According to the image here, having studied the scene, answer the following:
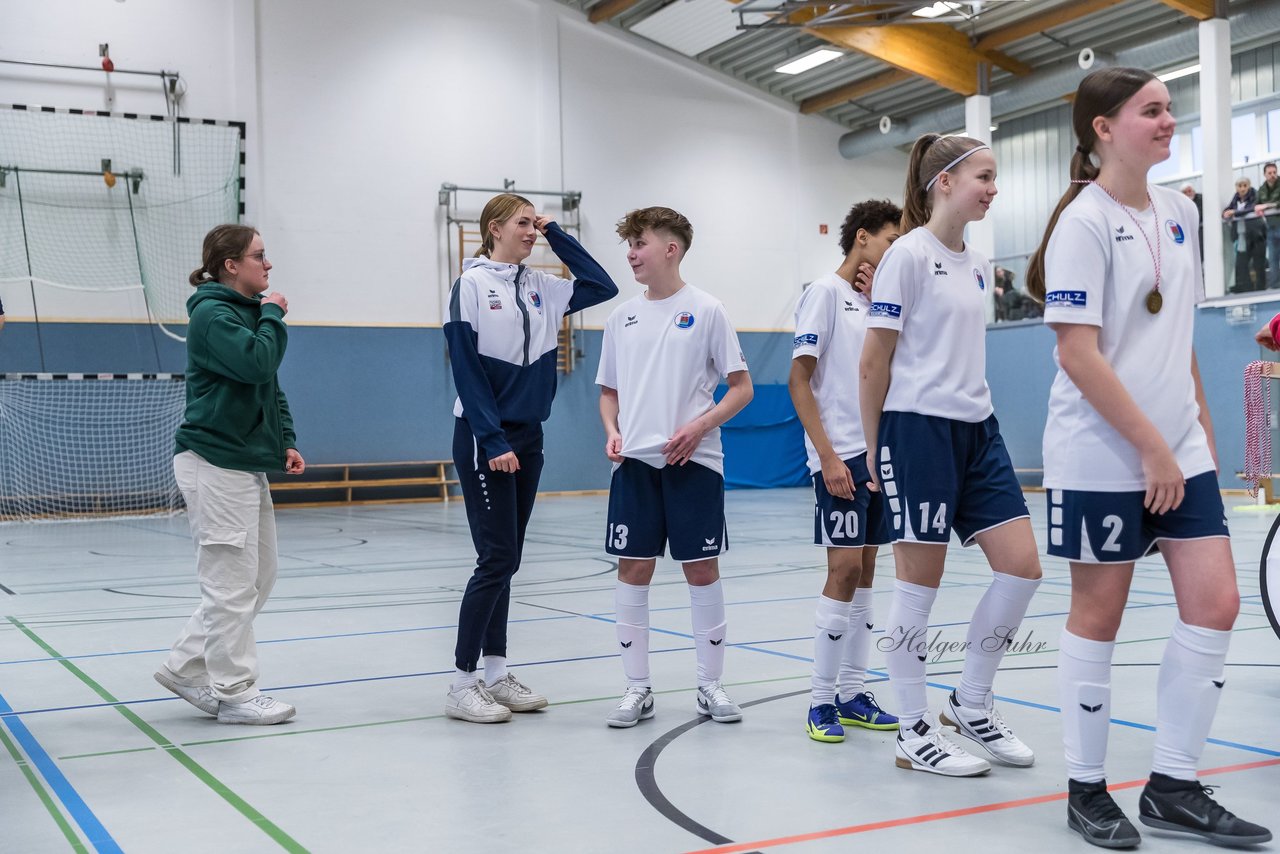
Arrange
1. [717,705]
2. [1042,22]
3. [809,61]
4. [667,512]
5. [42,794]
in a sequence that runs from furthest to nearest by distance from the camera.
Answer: [809,61], [1042,22], [667,512], [717,705], [42,794]

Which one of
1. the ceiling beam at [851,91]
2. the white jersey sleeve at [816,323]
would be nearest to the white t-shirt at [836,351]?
the white jersey sleeve at [816,323]

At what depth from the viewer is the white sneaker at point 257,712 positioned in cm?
394

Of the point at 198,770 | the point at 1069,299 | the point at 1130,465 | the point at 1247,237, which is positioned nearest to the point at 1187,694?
the point at 1130,465

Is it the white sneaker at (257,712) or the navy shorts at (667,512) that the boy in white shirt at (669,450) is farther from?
the white sneaker at (257,712)

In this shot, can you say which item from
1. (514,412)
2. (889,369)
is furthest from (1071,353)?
(514,412)

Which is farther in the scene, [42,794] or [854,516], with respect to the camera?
[854,516]

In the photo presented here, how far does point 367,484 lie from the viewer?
18359 millimetres

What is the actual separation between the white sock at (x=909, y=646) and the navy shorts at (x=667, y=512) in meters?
0.83

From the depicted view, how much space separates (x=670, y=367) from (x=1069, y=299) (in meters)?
1.64

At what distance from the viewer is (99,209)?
16.7 metres

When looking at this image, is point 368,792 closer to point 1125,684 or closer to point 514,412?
point 514,412

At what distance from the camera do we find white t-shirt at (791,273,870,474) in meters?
3.92

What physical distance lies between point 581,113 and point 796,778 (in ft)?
60.9

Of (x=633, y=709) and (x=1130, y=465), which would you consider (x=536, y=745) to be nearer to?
(x=633, y=709)
